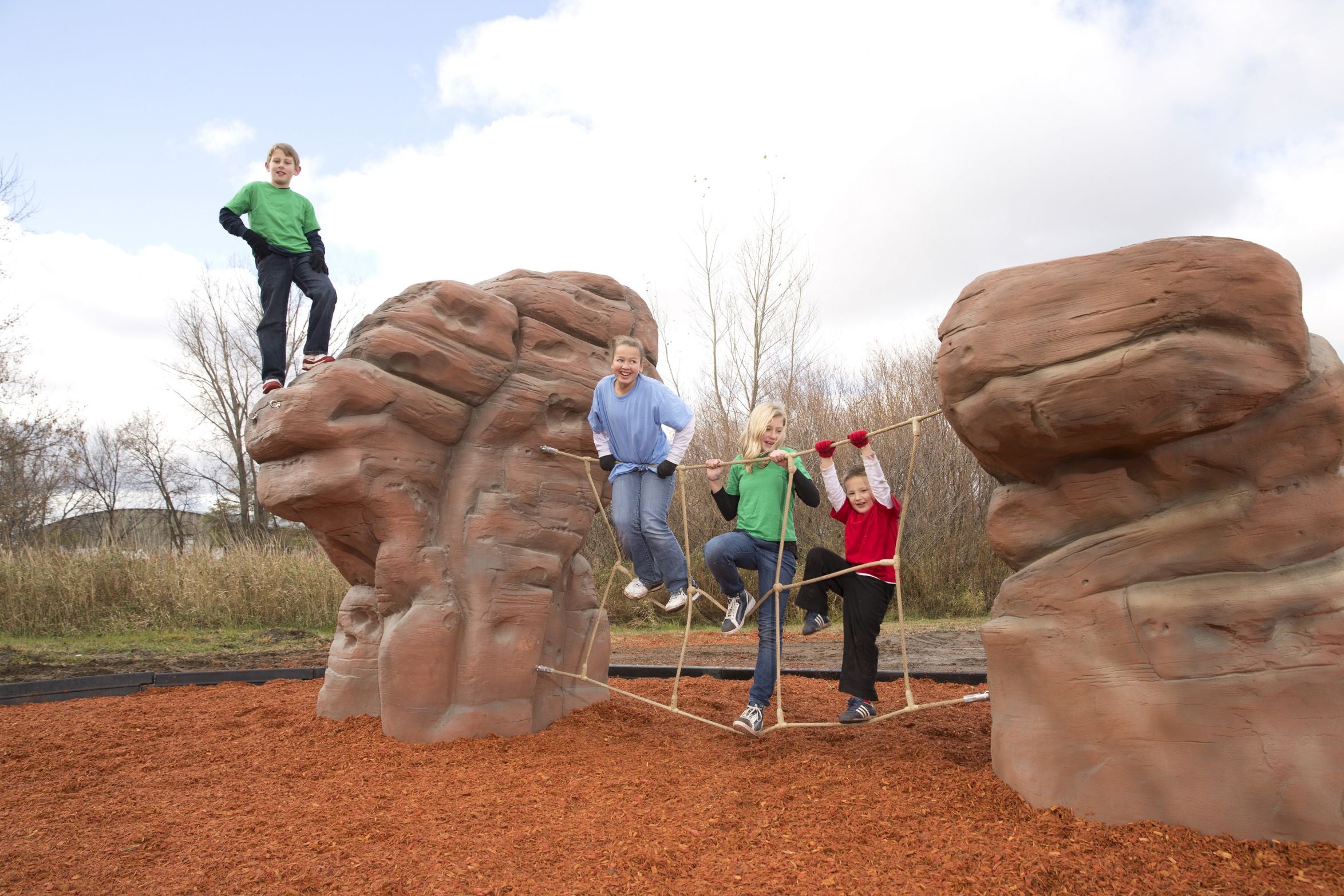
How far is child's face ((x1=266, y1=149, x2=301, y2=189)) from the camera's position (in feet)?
17.0

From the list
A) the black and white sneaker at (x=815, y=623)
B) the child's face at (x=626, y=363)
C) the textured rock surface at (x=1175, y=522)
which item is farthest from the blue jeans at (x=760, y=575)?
the textured rock surface at (x=1175, y=522)

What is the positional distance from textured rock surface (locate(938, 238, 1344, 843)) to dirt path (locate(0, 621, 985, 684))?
11.8 feet

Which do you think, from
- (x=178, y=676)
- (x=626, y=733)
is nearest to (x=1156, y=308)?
(x=626, y=733)

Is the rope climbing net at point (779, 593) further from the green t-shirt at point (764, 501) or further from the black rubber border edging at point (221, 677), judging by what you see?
the black rubber border edging at point (221, 677)

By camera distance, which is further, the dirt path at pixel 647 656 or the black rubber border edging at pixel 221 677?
the dirt path at pixel 647 656

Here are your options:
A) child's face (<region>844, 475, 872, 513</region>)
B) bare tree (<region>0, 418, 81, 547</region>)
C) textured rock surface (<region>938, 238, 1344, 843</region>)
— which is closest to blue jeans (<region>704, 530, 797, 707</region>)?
child's face (<region>844, 475, 872, 513</region>)

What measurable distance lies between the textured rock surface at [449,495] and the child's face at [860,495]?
149 cm

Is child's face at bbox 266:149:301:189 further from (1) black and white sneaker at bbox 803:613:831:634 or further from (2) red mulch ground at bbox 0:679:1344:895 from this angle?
(1) black and white sneaker at bbox 803:613:831:634

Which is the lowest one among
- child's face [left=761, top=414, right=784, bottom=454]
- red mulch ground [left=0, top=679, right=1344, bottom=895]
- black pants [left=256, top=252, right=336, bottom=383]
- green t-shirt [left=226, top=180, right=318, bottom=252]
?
red mulch ground [left=0, top=679, right=1344, bottom=895]

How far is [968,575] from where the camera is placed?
447 inches

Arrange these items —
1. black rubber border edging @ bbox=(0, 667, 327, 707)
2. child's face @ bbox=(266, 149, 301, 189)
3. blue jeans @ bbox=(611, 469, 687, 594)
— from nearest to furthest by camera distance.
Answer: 1. blue jeans @ bbox=(611, 469, 687, 594)
2. child's face @ bbox=(266, 149, 301, 189)
3. black rubber border edging @ bbox=(0, 667, 327, 707)

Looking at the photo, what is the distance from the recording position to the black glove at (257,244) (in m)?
4.98

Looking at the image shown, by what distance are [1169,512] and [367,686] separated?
12.9ft

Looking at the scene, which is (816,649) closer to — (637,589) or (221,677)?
(637,589)
